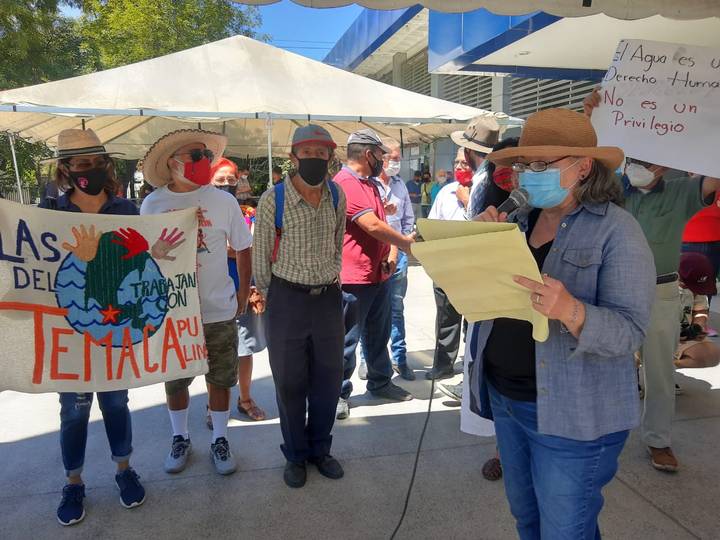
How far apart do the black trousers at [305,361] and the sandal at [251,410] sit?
80 cm

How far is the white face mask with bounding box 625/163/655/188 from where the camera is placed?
9.68ft

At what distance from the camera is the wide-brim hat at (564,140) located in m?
1.61

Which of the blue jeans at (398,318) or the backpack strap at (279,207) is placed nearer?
the backpack strap at (279,207)

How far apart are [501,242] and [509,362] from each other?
0.54 m

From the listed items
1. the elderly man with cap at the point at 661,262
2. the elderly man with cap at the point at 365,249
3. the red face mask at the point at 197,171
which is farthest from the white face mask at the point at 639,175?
the red face mask at the point at 197,171

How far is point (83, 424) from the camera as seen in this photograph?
8.79 ft

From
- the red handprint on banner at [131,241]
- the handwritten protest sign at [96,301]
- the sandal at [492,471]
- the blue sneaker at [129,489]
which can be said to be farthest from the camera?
the sandal at [492,471]

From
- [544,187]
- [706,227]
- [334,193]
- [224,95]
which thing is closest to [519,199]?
[544,187]

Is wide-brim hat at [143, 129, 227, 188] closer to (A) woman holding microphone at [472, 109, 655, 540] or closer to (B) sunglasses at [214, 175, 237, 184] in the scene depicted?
(B) sunglasses at [214, 175, 237, 184]

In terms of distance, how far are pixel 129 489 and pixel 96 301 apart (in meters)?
1.07

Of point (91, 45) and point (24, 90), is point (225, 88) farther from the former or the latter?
point (91, 45)

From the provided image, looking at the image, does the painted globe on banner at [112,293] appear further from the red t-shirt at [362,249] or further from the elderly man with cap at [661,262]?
the elderly man with cap at [661,262]

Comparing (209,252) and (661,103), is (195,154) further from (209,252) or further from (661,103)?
(661,103)

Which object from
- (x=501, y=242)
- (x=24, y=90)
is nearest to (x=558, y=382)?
(x=501, y=242)
